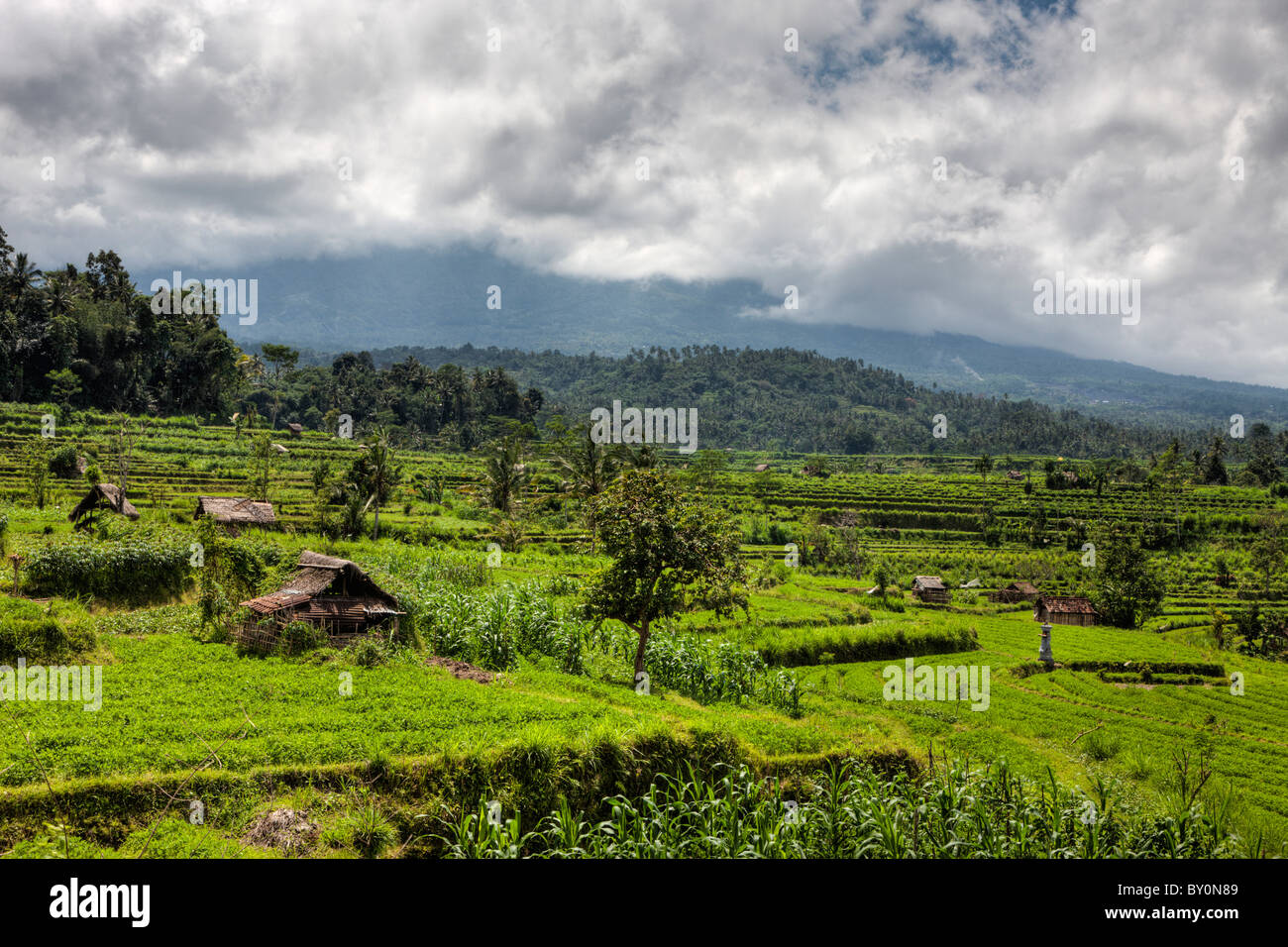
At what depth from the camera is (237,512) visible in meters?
32.9

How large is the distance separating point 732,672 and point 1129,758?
27.6 ft

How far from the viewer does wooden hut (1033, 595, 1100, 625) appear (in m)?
41.2

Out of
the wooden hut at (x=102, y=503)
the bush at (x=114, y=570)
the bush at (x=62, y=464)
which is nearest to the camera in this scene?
the bush at (x=114, y=570)

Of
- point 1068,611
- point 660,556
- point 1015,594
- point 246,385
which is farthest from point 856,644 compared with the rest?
point 246,385

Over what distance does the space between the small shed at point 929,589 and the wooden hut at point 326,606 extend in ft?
122

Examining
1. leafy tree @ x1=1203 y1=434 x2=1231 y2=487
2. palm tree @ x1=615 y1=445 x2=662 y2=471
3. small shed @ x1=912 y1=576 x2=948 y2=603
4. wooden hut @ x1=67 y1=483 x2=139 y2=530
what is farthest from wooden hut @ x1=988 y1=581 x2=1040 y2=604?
leafy tree @ x1=1203 y1=434 x2=1231 y2=487

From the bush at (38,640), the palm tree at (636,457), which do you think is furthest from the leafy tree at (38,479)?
the palm tree at (636,457)

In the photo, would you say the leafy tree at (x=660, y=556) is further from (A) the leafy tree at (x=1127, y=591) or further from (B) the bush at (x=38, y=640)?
(A) the leafy tree at (x=1127, y=591)

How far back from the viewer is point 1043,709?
2188 centimetres

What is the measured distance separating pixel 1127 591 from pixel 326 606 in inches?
1688

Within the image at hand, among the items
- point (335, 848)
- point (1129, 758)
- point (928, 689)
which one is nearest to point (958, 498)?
point (928, 689)

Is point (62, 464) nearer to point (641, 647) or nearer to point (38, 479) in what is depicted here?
point (38, 479)

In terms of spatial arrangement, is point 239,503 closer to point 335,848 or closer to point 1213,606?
point 335,848

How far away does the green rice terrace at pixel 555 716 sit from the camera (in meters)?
6.93
